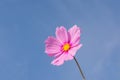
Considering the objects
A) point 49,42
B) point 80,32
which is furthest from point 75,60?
point 49,42

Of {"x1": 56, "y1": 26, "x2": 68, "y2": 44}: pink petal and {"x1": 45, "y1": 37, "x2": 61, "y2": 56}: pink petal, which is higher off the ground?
{"x1": 56, "y1": 26, "x2": 68, "y2": 44}: pink petal

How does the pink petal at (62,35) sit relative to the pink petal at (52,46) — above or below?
above

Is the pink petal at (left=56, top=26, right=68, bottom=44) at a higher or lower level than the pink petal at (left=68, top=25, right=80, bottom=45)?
higher

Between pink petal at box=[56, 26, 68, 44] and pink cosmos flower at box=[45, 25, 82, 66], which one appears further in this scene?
pink petal at box=[56, 26, 68, 44]

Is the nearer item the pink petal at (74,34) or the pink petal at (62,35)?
the pink petal at (74,34)

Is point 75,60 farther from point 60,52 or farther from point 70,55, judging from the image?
point 60,52

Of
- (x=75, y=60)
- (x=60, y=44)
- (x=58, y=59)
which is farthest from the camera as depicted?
(x=60, y=44)
